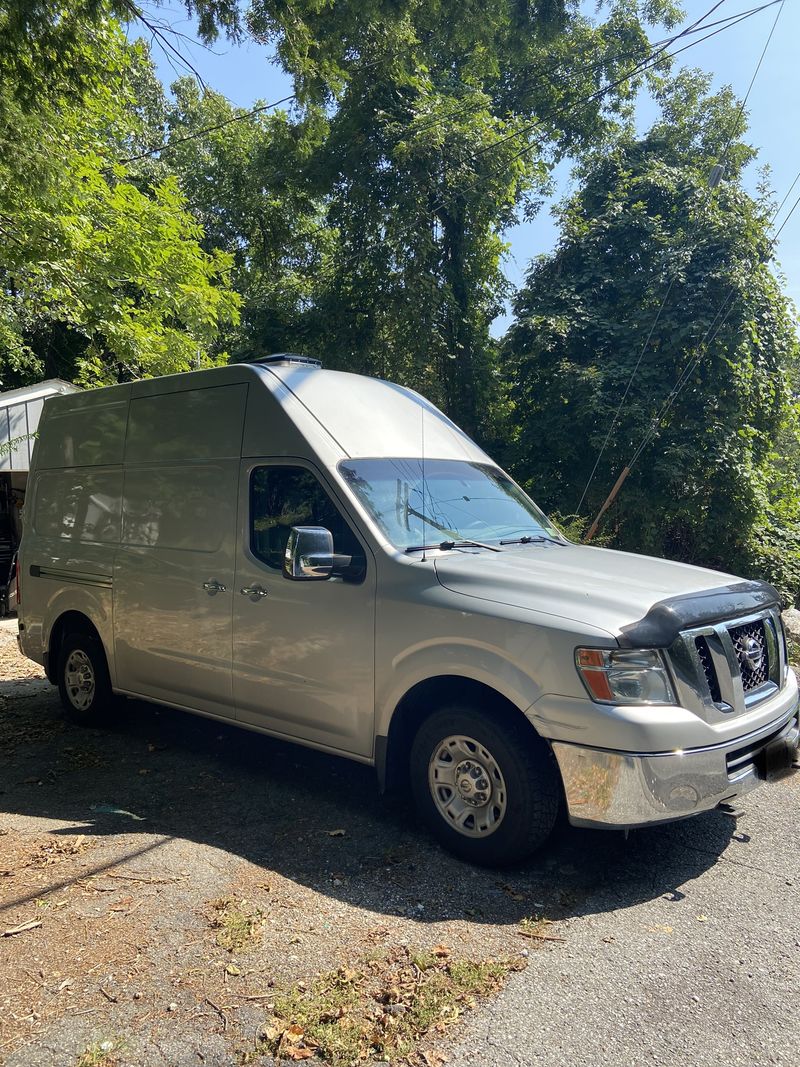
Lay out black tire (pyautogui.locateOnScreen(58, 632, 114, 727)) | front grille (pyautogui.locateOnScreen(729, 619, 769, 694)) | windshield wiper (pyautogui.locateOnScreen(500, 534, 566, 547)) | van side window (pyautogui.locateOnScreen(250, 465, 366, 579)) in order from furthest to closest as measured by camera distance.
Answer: black tire (pyautogui.locateOnScreen(58, 632, 114, 727)) < windshield wiper (pyautogui.locateOnScreen(500, 534, 566, 547)) < van side window (pyautogui.locateOnScreen(250, 465, 366, 579)) < front grille (pyautogui.locateOnScreen(729, 619, 769, 694))

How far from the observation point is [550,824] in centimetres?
354

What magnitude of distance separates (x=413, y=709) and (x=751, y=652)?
5.66 ft

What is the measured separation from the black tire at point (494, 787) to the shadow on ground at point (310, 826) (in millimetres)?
139

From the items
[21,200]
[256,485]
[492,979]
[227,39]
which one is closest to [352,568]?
[256,485]

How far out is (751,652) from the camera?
384cm

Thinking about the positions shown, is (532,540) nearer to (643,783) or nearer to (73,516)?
(643,783)

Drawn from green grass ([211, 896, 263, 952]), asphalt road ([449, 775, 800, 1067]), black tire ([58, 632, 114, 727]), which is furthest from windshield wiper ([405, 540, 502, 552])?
black tire ([58, 632, 114, 727])

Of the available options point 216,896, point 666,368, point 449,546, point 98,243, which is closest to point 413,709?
point 449,546

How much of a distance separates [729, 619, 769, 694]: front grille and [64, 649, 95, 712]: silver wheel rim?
4.72 m

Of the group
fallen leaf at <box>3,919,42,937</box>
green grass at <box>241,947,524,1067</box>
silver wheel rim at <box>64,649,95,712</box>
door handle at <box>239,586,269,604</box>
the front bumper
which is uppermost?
door handle at <box>239,586,269,604</box>

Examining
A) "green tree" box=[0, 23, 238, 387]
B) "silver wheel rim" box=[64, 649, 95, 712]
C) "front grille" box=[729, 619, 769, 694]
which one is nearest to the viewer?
"front grille" box=[729, 619, 769, 694]

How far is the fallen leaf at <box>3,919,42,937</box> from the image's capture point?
10.3 ft

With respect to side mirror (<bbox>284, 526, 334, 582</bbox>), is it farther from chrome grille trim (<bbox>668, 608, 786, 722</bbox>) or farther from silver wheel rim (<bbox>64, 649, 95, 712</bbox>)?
silver wheel rim (<bbox>64, 649, 95, 712</bbox>)

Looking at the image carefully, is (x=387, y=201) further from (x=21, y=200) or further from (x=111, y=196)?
(x=21, y=200)
